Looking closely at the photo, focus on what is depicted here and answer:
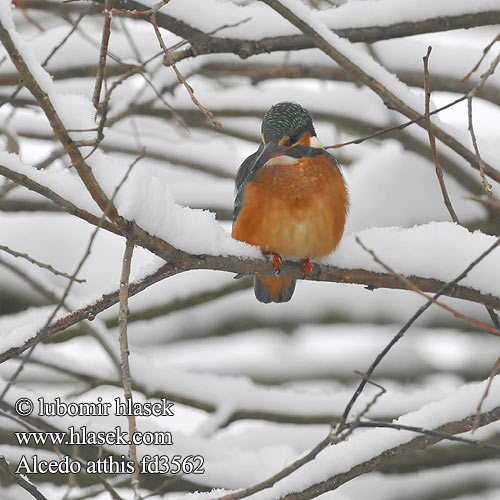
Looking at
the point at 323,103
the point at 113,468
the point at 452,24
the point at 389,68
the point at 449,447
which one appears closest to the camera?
the point at 452,24

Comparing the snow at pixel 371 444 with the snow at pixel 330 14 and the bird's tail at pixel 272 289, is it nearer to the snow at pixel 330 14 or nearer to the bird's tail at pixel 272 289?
the bird's tail at pixel 272 289

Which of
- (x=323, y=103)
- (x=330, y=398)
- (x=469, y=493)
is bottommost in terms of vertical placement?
(x=469, y=493)

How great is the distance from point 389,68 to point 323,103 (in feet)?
2.29

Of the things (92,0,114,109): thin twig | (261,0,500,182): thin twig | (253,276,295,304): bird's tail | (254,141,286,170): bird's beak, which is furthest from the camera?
(253,276,295,304): bird's tail

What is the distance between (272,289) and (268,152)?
0.76m

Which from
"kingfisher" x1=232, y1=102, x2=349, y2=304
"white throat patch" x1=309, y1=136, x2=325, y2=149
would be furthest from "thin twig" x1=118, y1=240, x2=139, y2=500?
"white throat patch" x1=309, y1=136, x2=325, y2=149

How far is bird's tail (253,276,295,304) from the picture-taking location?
3.93 m

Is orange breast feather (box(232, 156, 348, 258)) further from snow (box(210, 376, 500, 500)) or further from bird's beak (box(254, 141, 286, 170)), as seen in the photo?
snow (box(210, 376, 500, 500))

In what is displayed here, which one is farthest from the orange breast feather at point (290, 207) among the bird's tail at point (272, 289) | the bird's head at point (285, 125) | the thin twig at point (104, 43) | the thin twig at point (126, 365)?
the thin twig at point (126, 365)

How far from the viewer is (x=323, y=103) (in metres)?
5.12

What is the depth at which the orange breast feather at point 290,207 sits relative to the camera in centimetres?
348

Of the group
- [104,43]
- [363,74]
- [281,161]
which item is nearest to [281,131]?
[281,161]

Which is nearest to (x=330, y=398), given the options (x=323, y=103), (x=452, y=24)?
(x=323, y=103)

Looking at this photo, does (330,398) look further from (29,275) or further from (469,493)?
(29,275)
